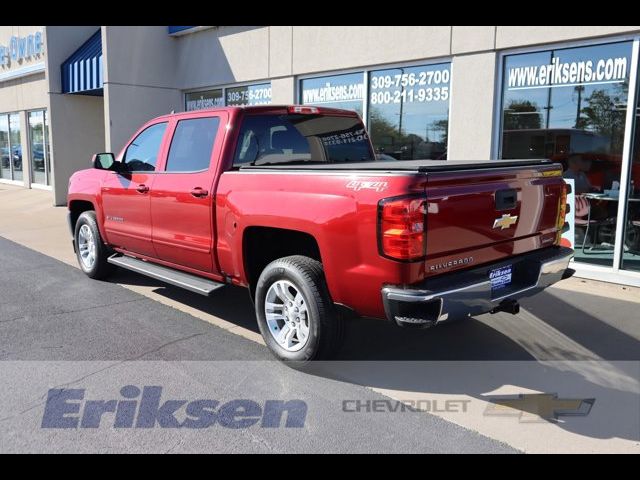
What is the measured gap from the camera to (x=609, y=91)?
6879 mm

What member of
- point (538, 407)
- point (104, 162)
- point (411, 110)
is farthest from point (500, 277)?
point (411, 110)

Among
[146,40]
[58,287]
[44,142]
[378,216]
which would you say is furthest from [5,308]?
[44,142]

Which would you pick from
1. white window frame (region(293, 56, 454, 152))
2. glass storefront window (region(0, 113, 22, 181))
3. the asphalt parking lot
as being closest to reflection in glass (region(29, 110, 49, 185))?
glass storefront window (region(0, 113, 22, 181))

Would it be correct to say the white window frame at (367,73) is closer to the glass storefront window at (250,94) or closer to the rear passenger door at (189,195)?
the glass storefront window at (250,94)

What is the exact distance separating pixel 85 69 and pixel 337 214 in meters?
12.1

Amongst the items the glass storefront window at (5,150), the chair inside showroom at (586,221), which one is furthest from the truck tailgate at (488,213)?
the glass storefront window at (5,150)

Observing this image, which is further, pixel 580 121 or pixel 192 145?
pixel 580 121

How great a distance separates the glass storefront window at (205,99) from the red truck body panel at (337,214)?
7.03m

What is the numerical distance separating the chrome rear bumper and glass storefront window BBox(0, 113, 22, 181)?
20416mm

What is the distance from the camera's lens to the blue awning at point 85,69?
13156mm

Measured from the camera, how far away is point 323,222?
381 centimetres

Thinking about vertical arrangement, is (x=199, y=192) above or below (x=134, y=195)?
above
